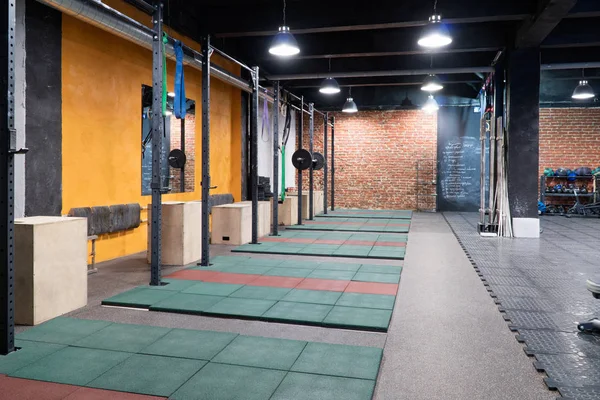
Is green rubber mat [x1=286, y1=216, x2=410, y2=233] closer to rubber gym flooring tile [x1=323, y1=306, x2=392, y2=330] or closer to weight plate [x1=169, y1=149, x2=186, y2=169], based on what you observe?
weight plate [x1=169, y1=149, x2=186, y2=169]

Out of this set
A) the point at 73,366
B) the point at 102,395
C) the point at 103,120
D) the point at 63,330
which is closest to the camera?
the point at 102,395

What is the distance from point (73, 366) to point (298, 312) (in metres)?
1.63

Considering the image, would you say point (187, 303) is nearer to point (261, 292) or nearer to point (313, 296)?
point (261, 292)

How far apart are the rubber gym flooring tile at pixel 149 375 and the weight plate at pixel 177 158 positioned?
17.4 ft

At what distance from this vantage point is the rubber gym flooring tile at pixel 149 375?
8.01ft

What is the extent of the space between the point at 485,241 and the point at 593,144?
7.76 m

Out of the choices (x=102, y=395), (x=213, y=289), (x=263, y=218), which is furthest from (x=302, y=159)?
(x=102, y=395)

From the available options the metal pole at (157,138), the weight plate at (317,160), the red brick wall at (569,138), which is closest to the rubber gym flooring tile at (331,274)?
the metal pole at (157,138)

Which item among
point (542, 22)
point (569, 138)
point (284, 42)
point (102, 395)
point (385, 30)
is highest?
point (385, 30)

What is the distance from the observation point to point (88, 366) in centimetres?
271

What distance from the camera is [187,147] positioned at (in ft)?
26.9

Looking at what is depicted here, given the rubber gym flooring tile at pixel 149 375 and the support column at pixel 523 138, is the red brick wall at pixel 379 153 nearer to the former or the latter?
the support column at pixel 523 138

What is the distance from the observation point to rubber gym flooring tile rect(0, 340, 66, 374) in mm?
2701

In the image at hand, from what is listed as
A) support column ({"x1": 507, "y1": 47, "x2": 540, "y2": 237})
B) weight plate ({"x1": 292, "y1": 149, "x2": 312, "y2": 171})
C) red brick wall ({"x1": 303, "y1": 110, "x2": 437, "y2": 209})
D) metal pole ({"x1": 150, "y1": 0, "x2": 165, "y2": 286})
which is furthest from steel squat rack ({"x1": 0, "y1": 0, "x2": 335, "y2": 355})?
red brick wall ({"x1": 303, "y1": 110, "x2": 437, "y2": 209})
